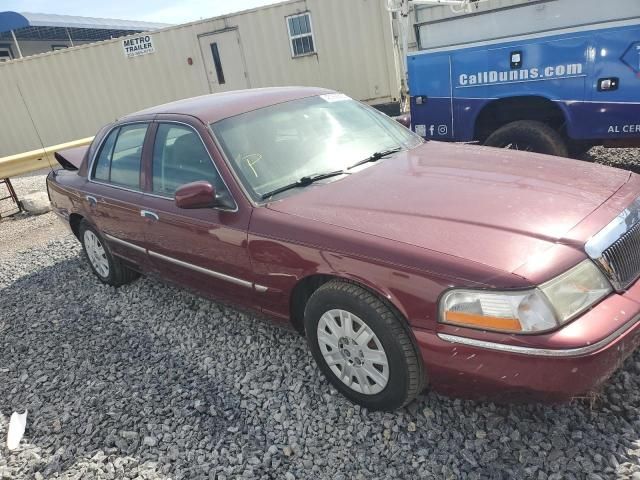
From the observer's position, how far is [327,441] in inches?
98.2

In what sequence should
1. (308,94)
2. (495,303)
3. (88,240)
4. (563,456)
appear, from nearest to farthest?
(495,303)
(563,456)
(308,94)
(88,240)

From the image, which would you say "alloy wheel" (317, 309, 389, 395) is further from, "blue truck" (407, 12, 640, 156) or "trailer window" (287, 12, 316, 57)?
"trailer window" (287, 12, 316, 57)

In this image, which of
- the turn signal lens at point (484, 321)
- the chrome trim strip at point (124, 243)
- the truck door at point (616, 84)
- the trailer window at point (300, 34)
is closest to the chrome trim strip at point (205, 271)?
the chrome trim strip at point (124, 243)

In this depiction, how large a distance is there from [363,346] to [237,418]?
864 mm

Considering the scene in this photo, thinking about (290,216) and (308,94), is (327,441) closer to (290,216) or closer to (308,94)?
(290,216)

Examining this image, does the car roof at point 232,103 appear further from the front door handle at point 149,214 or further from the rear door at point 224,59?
the rear door at point 224,59

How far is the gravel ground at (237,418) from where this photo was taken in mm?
2258

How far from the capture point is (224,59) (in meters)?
12.7

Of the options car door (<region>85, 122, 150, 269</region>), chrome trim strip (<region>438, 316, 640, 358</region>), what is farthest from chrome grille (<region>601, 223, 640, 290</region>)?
car door (<region>85, 122, 150, 269</region>)

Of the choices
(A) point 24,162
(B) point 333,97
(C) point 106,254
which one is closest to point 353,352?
(B) point 333,97

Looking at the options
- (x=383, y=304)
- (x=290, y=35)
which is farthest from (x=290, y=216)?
(x=290, y=35)

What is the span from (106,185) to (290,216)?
84.9 inches

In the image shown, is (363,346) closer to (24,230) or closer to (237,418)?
(237,418)

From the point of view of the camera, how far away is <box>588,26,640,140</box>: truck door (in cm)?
441
